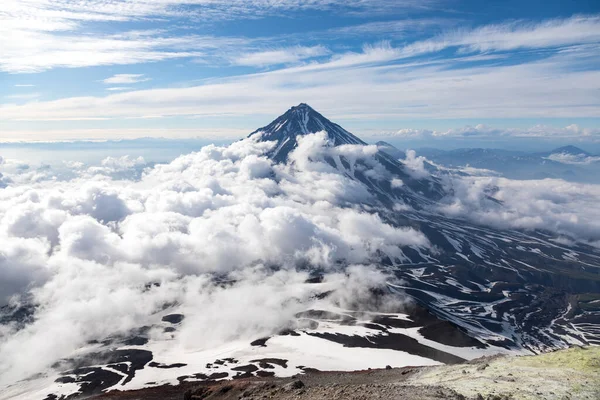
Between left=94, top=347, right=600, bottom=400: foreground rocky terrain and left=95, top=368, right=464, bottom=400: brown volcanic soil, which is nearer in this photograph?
left=94, top=347, right=600, bottom=400: foreground rocky terrain

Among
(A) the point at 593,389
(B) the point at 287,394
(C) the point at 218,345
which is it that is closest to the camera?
(A) the point at 593,389

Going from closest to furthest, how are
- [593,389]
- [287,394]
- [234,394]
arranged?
[593,389] → [287,394] → [234,394]

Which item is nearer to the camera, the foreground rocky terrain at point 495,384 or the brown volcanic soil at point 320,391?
the foreground rocky terrain at point 495,384

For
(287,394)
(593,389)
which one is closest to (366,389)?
(287,394)

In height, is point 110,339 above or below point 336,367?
below

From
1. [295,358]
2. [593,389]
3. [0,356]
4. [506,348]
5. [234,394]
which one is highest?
[593,389]

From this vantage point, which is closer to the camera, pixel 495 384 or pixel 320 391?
pixel 495 384

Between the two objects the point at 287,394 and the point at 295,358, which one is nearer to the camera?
the point at 287,394

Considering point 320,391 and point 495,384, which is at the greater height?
point 495,384

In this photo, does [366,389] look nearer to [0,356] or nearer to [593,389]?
[593,389]

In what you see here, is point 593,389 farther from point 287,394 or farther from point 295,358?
point 295,358
